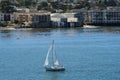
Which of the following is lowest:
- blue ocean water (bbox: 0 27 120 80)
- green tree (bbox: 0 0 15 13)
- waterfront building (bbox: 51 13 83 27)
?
waterfront building (bbox: 51 13 83 27)

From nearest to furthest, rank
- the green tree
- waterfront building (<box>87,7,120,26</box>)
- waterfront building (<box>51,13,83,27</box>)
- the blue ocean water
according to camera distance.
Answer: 1. the blue ocean water
2. waterfront building (<box>51,13,83,27</box>)
3. waterfront building (<box>87,7,120,26</box>)
4. the green tree

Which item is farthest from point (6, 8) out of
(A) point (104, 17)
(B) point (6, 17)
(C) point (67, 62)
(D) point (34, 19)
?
(C) point (67, 62)

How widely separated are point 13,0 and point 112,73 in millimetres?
91739

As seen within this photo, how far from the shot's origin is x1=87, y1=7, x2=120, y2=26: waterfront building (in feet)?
309

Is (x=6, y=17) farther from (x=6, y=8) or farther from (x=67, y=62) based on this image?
(x=67, y=62)

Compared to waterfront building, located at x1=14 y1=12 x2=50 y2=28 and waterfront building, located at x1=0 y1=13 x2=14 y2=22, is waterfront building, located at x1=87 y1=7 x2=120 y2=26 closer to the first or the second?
waterfront building, located at x1=14 y1=12 x2=50 y2=28

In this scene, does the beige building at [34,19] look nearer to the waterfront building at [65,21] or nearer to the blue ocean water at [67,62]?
the waterfront building at [65,21]

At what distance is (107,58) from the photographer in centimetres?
3709

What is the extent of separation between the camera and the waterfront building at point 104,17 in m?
94.1

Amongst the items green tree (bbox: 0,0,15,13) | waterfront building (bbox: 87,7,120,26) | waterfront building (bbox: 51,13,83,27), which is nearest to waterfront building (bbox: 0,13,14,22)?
green tree (bbox: 0,0,15,13)

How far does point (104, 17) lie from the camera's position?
94438mm

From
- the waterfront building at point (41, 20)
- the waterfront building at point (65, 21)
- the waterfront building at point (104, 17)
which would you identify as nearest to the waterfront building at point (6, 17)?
the waterfront building at point (41, 20)

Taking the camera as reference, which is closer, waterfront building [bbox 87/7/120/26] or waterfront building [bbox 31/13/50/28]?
waterfront building [bbox 31/13/50/28]

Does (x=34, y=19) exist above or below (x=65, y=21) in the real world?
above
